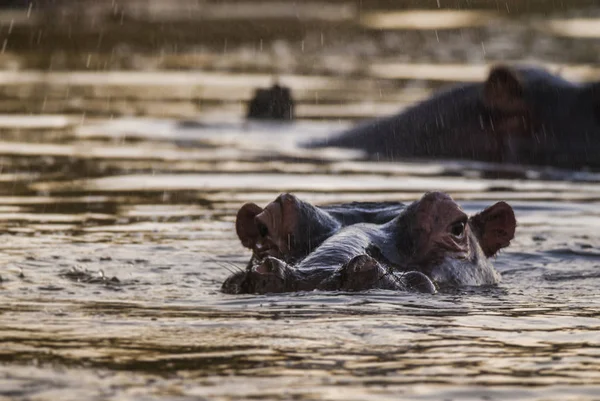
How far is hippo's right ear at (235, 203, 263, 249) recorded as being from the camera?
710cm

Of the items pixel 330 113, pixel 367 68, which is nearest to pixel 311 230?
pixel 330 113

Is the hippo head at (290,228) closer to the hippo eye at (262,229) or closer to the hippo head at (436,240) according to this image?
the hippo eye at (262,229)

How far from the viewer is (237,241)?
9.09 metres

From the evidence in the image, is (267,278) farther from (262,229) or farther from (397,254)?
(397,254)

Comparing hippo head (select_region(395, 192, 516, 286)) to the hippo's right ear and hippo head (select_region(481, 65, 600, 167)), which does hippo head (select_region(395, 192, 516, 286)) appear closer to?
the hippo's right ear

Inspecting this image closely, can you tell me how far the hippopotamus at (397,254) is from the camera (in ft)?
19.8

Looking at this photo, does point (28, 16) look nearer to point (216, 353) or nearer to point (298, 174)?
point (298, 174)

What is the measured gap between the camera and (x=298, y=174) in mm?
11734

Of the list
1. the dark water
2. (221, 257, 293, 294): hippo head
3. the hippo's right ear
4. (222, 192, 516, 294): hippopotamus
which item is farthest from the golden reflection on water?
(221, 257, 293, 294): hippo head

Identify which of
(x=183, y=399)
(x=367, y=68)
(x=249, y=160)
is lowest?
(x=183, y=399)

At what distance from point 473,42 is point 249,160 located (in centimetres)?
836

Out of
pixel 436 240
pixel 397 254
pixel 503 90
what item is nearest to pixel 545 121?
pixel 503 90

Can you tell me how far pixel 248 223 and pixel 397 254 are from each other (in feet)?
2.73

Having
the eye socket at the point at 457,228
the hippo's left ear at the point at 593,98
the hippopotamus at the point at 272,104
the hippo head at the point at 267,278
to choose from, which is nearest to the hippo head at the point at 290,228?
the hippo head at the point at 267,278
